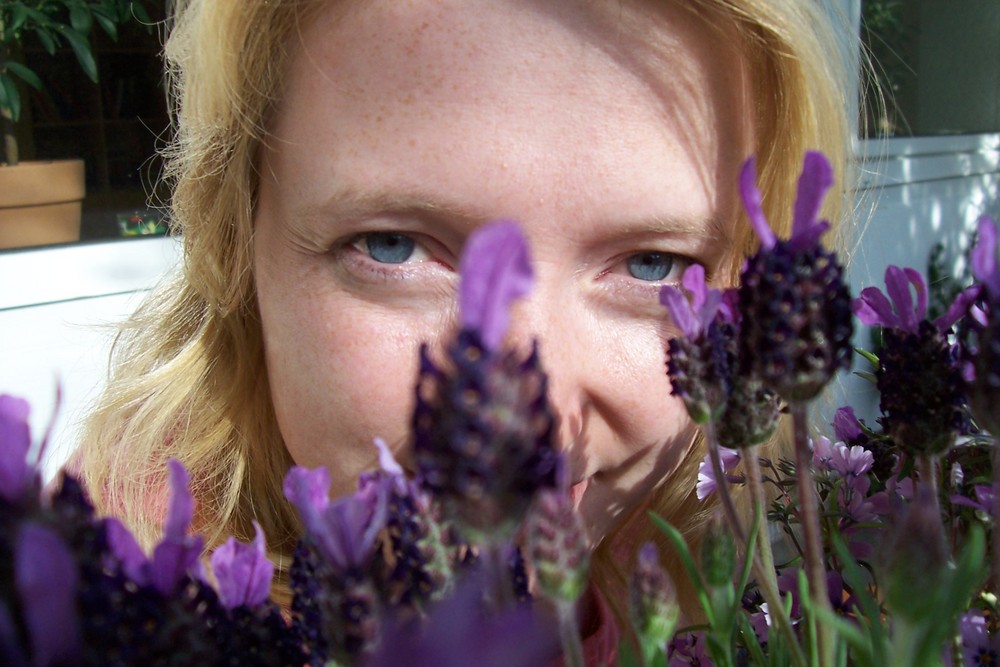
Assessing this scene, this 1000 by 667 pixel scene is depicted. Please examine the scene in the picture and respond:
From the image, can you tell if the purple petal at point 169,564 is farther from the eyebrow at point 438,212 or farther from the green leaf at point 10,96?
the green leaf at point 10,96

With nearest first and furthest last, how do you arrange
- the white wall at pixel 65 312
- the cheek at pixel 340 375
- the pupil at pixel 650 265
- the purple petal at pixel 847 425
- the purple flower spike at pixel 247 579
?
the purple flower spike at pixel 247 579
the purple petal at pixel 847 425
the cheek at pixel 340 375
the pupil at pixel 650 265
the white wall at pixel 65 312

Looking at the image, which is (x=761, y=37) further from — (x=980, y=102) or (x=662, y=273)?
(x=980, y=102)

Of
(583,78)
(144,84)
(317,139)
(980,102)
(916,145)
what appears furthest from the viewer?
(980,102)

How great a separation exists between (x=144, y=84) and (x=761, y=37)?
1.96 m

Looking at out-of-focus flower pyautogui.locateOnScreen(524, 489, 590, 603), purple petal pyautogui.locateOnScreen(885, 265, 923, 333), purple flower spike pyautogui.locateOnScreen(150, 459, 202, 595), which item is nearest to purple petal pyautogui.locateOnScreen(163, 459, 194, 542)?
purple flower spike pyautogui.locateOnScreen(150, 459, 202, 595)

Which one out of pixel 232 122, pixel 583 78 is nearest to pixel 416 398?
pixel 583 78

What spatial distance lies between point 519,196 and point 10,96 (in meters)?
1.93

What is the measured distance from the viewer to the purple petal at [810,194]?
0.29 meters

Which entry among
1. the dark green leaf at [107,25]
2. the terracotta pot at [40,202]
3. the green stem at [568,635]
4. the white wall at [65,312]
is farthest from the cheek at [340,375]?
the dark green leaf at [107,25]

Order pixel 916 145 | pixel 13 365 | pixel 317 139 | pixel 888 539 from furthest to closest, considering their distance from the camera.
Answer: pixel 916 145 → pixel 13 365 → pixel 317 139 → pixel 888 539

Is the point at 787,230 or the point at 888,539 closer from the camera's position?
the point at 888,539

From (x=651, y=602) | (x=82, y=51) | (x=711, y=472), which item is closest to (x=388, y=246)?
(x=711, y=472)

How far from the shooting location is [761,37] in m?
0.83

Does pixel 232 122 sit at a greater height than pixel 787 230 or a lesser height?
greater
